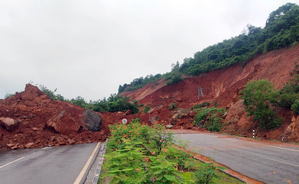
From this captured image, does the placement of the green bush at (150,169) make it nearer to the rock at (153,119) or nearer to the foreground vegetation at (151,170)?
the foreground vegetation at (151,170)

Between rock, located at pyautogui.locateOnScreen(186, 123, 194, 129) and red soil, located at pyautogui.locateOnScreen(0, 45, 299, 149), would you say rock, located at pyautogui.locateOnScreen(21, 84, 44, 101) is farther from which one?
rock, located at pyautogui.locateOnScreen(186, 123, 194, 129)

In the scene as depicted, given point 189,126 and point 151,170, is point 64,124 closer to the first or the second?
point 151,170

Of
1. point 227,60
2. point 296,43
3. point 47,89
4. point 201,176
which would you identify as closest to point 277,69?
point 296,43

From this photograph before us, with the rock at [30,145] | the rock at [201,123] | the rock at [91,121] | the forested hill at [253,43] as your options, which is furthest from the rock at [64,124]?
the forested hill at [253,43]

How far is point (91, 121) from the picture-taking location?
58.2ft

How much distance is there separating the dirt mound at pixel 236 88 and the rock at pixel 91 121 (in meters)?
14.6

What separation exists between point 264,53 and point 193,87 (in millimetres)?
22471

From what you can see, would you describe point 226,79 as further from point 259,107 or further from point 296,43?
point 259,107

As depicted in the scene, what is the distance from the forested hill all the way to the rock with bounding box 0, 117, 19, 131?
34599mm

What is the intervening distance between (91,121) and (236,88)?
28967 millimetres

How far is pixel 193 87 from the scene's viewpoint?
55.9 meters

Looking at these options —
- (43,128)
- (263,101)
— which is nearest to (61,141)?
(43,128)

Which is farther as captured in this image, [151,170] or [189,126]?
[189,126]

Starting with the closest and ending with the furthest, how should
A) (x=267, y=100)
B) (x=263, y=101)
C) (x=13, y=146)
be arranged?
(x=13, y=146)
(x=263, y=101)
(x=267, y=100)
